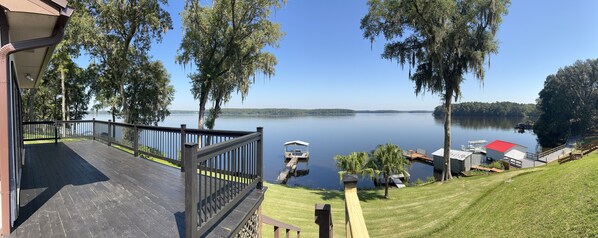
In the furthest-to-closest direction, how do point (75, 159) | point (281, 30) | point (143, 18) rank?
point (281, 30), point (143, 18), point (75, 159)

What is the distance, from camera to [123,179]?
4.57 m

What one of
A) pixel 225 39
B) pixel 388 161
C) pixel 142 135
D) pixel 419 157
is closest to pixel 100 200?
pixel 142 135

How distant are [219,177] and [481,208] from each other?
7.82 metres

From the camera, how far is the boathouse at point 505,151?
25.4 meters

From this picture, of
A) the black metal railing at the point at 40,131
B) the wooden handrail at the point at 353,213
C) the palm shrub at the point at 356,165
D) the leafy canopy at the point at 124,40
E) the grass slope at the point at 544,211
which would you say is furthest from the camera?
the palm shrub at the point at 356,165

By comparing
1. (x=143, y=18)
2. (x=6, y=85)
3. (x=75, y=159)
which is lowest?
(x=75, y=159)

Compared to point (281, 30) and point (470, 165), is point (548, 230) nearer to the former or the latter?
point (281, 30)

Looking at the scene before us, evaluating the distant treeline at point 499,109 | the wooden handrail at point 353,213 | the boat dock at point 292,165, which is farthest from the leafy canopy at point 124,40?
the distant treeline at point 499,109

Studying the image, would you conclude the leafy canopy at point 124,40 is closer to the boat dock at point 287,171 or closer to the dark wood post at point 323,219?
the boat dock at point 287,171

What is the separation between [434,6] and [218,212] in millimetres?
14905

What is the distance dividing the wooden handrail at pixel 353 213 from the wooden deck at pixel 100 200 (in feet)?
5.35

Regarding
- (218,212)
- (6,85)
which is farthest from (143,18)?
(218,212)

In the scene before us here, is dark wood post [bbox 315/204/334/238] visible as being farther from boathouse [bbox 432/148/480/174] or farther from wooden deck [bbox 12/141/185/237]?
boathouse [bbox 432/148/480/174]

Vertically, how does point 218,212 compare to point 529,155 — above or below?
above
